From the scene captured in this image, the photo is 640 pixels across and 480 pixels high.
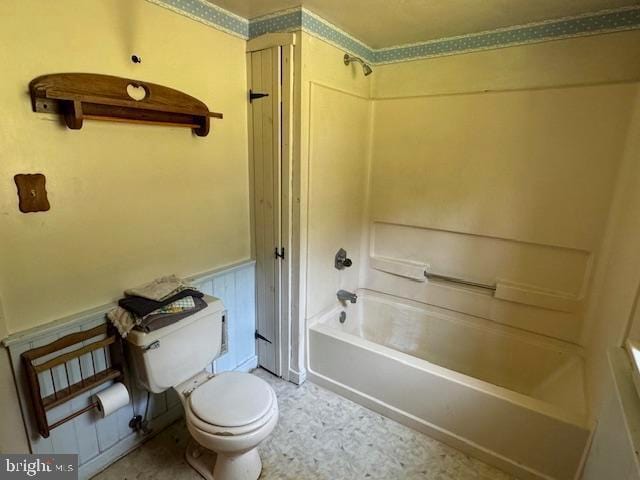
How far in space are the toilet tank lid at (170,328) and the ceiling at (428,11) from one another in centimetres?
151

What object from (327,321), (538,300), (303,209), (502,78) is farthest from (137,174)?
(538,300)

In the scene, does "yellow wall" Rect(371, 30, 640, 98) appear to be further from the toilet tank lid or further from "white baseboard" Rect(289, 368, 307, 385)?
"white baseboard" Rect(289, 368, 307, 385)

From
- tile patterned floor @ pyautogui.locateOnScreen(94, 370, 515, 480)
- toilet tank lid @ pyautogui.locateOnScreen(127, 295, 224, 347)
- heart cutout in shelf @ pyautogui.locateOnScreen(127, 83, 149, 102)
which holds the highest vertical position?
heart cutout in shelf @ pyautogui.locateOnScreen(127, 83, 149, 102)

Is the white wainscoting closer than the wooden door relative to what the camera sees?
Yes

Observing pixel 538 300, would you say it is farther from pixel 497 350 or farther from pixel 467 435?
pixel 467 435

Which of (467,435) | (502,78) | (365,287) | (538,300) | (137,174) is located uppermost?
(502,78)

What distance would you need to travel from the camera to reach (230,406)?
4.88ft

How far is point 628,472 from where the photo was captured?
100 centimetres

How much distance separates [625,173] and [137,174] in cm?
239

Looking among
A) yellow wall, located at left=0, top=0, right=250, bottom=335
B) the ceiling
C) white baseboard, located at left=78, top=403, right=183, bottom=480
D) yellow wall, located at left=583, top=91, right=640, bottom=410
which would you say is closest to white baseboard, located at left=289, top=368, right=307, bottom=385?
white baseboard, located at left=78, top=403, right=183, bottom=480

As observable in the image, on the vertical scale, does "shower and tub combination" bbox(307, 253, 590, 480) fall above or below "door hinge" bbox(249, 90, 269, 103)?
below

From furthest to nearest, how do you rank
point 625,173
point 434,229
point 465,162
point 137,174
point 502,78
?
point 434,229 < point 465,162 < point 502,78 < point 625,173 < point 137,174

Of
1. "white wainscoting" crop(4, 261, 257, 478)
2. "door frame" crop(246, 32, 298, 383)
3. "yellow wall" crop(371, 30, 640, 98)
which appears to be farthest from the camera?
"door frame" crop(246, 32, 298, 383)

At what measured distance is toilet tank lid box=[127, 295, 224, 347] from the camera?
1.48 meters
